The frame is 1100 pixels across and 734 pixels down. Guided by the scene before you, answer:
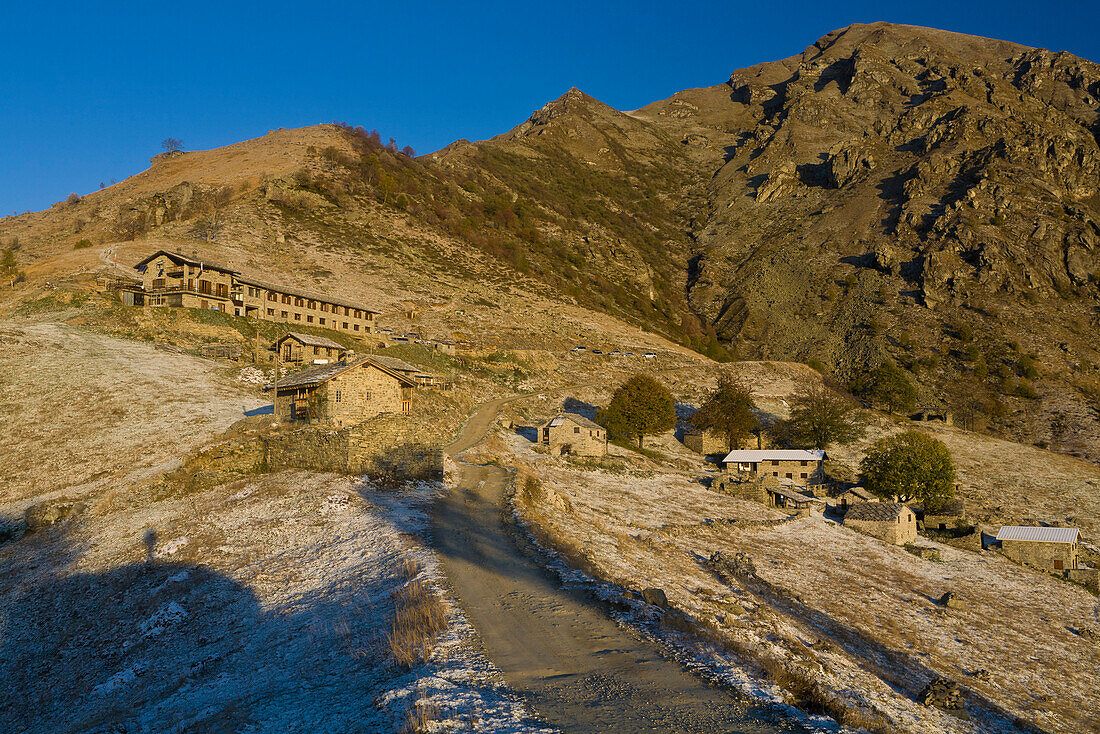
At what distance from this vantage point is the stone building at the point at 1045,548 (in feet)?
143

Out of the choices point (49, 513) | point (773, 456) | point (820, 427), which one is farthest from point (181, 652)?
point (820, 427)

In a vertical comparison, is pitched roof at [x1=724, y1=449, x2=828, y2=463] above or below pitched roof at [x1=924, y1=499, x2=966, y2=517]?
above

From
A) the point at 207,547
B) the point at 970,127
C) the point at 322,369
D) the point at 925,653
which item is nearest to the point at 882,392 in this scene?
the point at 925,653

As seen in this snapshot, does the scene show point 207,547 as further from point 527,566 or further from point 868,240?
point 868,240

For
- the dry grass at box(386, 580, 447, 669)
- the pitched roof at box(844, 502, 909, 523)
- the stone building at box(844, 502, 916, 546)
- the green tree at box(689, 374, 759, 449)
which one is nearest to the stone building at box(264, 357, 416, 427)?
the dry grass at box(386, 580, 447, 669)

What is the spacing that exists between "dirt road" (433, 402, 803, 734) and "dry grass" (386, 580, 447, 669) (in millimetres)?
956

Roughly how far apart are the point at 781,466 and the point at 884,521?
14.6 m

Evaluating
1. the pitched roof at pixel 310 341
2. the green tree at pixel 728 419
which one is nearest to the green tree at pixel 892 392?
the green tree at pixel 728 419

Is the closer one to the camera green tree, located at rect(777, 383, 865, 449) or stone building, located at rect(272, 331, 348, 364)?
stone building, located at rect(272, 331, 348, 364)

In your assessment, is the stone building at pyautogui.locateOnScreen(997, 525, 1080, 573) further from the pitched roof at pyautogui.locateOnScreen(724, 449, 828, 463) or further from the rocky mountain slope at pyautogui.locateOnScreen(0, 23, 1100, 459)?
Result: the rocky mountain slope at pyautogui.locateOnScreen(0, 23, 1100, 459)

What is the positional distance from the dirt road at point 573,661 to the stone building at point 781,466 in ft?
136

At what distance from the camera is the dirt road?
1186 cm

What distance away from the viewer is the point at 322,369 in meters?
38.9

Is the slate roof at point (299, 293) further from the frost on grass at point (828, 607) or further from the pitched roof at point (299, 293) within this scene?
the frost on grass at point (828, 607)
